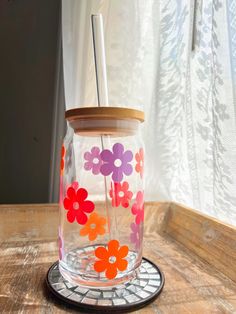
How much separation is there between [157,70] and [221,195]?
36 cm

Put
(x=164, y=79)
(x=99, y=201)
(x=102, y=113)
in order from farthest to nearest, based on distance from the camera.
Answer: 1. (x=164, y=79)
2. (x=99, y=201)
3. (x=102, y=113)

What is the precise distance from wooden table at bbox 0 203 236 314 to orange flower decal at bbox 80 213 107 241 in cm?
10

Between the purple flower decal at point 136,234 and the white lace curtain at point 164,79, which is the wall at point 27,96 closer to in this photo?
the white lace curtain at point 164,79

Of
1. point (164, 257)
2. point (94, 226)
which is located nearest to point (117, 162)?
point (94, 226)

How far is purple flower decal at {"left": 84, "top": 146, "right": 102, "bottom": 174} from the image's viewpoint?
1.43 ft

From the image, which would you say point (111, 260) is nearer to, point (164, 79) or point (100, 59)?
point (100, 59)

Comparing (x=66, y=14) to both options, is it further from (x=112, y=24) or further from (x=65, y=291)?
(x=65, y=291)

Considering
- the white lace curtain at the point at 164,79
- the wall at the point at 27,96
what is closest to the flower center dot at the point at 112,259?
the white lace curtain at the point at 164,79

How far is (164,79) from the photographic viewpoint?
0.71 meters

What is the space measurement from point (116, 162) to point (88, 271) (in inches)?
6.9

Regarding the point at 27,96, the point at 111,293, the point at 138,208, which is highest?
the point at 27,96

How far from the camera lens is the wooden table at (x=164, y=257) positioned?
1.26ft

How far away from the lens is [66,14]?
74 centimetres

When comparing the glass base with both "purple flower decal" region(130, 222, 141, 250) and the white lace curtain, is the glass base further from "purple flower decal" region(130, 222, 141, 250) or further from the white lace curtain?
the white lace curtain
